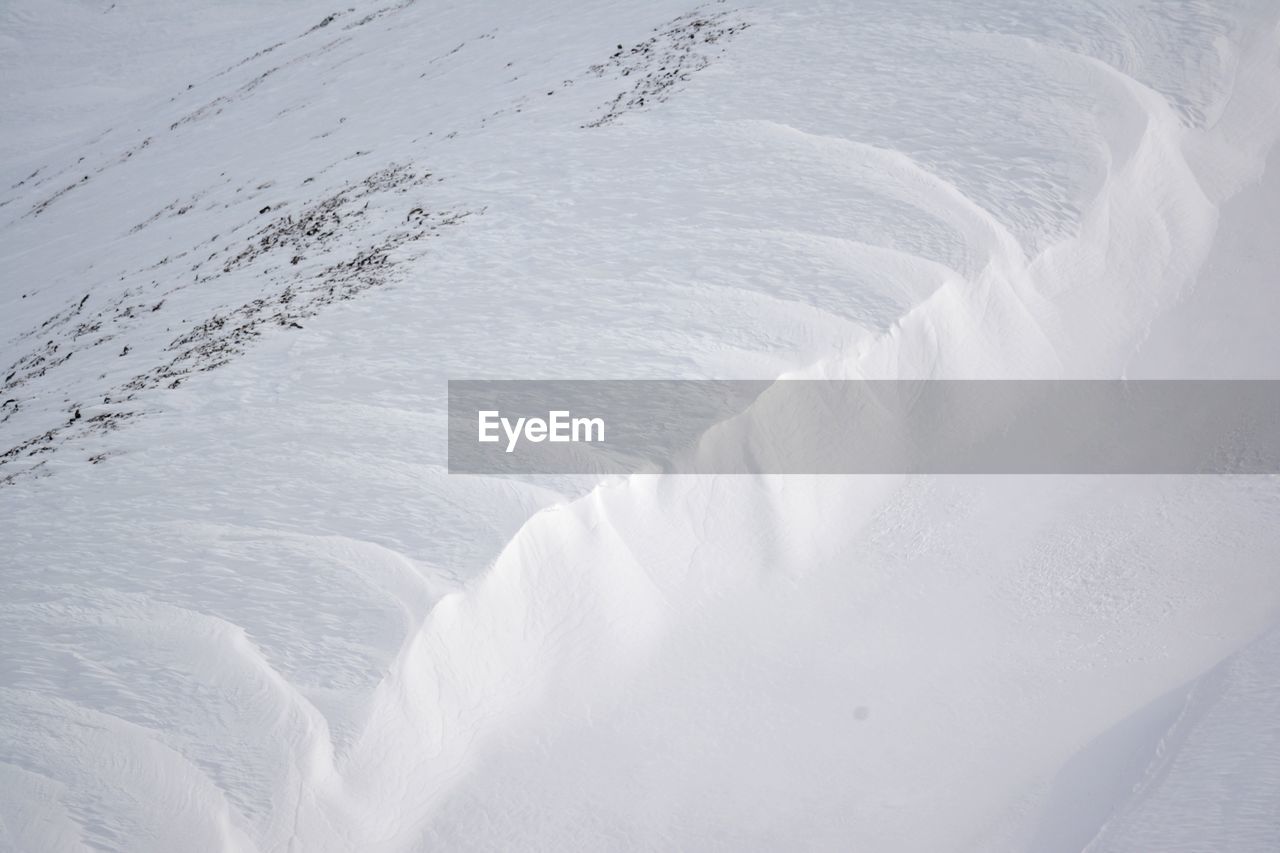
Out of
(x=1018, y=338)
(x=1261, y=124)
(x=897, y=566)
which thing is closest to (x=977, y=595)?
(x=897, y=566)

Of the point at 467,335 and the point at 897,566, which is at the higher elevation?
the point at 467,335

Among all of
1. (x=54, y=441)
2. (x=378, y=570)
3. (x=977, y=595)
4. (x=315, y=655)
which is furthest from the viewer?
(x=54, y=441)

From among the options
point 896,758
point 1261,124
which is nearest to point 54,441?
point 896,758

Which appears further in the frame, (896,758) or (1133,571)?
(1133,571)

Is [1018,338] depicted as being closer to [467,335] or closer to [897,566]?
[897,566]

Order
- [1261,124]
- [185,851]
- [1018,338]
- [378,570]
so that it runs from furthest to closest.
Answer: [1261,124] < [1018,338] < [378,570] < [185,851]

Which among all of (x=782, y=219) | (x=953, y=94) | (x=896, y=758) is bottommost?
(x=896, y=758)

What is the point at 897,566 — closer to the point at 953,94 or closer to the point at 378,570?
the point at 378,570
